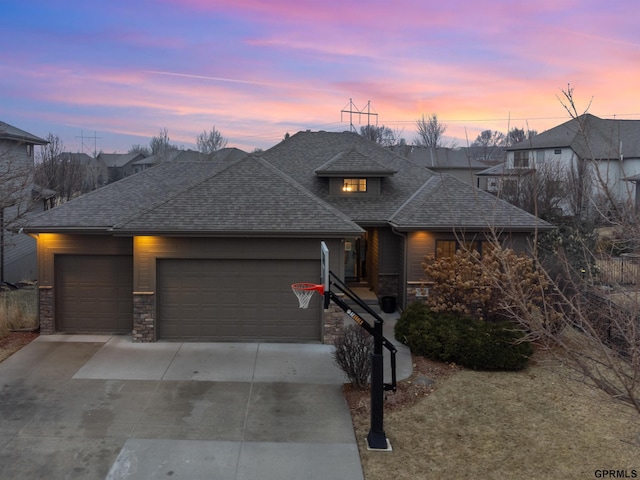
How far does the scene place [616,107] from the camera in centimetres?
1171

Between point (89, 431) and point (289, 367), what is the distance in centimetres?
456

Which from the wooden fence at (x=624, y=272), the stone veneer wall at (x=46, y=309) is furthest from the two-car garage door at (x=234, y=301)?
the wooden fence at (x=624, y=272)

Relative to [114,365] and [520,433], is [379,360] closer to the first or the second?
[520,433]

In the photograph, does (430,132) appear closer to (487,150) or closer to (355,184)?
(487,150)

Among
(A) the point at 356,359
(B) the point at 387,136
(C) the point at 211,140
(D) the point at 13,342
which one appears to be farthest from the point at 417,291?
(B) the point at 387,136

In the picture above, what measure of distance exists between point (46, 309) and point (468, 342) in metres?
11.1

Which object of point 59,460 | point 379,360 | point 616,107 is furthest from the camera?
point 616,107

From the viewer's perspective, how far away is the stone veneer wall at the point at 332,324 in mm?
13367

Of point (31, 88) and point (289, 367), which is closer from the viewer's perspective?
point (289, 367)

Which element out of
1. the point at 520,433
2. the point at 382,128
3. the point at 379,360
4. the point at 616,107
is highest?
the point at 382,128

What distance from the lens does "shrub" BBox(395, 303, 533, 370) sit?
450 inches

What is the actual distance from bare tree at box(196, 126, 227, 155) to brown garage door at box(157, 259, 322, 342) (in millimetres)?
77919

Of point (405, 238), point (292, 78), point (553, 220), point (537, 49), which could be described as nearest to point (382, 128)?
point (292, 78)

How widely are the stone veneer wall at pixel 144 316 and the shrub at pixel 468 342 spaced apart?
663cm
